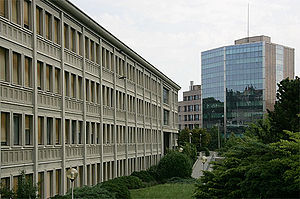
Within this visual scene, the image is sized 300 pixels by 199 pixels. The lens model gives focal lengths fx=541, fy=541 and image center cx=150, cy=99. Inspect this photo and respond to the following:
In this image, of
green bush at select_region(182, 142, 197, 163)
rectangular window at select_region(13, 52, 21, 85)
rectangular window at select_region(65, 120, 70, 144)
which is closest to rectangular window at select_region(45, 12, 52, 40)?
rectangular window at select_region(13, 52, 21, 85)

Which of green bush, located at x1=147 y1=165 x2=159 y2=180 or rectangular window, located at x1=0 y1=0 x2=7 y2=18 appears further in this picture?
green bush, located at x1=147 y1=165 x2=159 y2=180

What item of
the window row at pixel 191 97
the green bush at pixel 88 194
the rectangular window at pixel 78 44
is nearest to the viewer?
the green bush at pixel 88 194

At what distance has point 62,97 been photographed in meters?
32.0

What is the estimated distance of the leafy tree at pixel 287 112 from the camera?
2477 cm

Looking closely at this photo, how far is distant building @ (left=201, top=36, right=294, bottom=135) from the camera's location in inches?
5699

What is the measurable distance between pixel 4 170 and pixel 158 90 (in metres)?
47.2

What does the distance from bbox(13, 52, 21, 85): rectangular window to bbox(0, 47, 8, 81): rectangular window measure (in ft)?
3.24

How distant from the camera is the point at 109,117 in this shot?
4447 centimetres

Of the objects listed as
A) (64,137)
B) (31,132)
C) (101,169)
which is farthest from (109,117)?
(31,132)

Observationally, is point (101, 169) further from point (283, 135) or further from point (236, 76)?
point (236, 76)

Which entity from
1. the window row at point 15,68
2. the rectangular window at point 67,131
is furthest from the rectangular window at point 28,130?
the rectangular window at point 67,131

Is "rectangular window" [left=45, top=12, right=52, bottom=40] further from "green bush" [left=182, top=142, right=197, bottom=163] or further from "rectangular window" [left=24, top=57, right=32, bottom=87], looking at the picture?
"green bush" [left=182, top=142, right=197, bottom=163]

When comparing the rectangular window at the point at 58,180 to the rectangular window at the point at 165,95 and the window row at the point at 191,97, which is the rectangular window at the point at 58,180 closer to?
the rectangular window at the point at 165,95

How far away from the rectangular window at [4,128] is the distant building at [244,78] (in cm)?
12004
